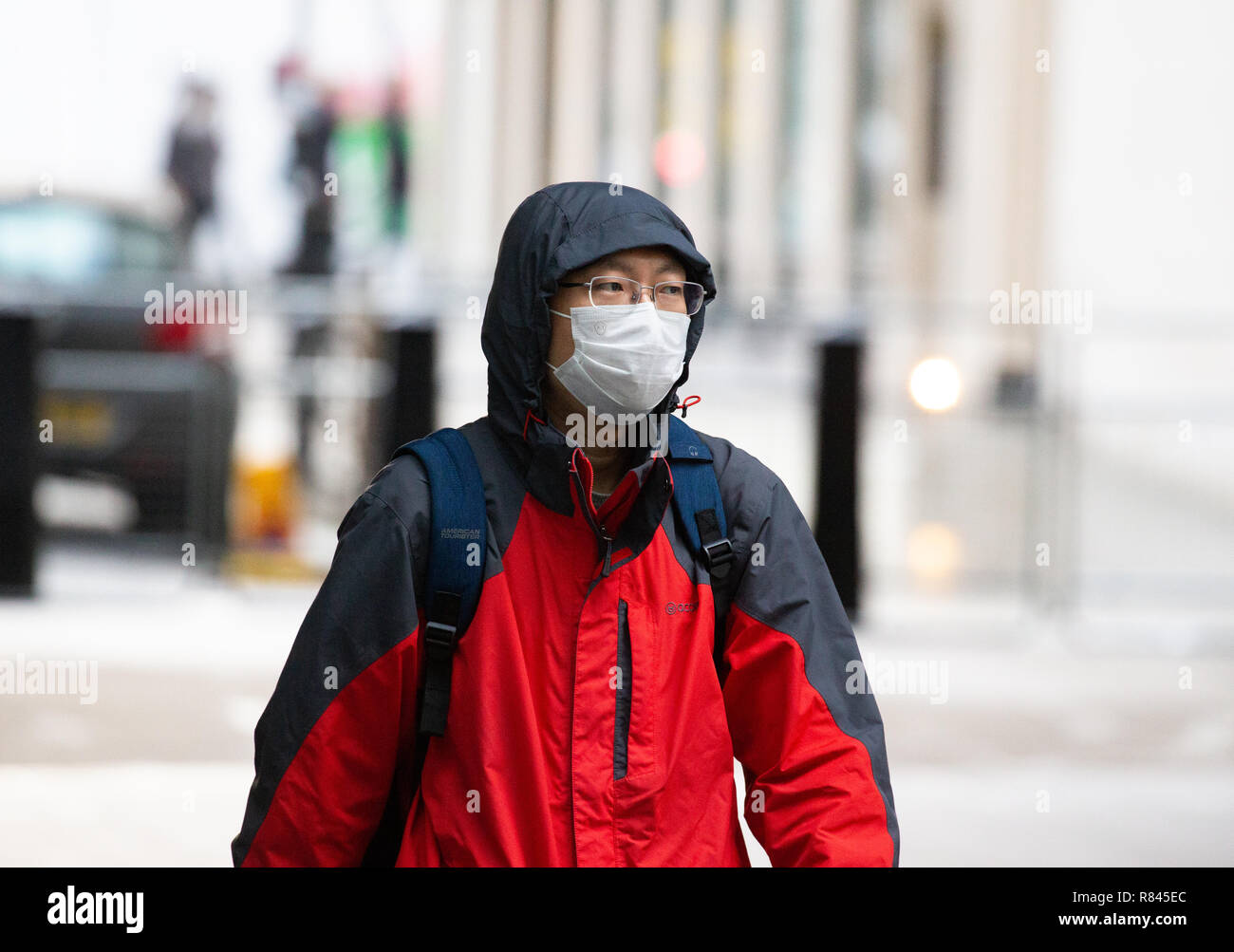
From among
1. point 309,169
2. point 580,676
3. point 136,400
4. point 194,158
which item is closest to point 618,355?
point 580,676

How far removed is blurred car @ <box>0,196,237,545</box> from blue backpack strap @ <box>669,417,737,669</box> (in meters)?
6.07

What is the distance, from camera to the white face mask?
2.77 m

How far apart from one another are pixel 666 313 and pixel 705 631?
0.59 meters

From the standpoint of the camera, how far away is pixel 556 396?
2891 mm

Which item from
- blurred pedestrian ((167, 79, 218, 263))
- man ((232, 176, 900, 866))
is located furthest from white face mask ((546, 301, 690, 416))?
blurred pedestrian ((167, 79, 218, 263))

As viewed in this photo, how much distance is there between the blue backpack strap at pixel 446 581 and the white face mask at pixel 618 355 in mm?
358

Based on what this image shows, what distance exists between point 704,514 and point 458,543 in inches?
16.4

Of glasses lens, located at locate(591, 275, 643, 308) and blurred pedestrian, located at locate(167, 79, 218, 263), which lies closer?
glasses lens, located at locate(591, 275, 643, 308)

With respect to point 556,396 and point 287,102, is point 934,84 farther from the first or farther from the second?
point 556,396

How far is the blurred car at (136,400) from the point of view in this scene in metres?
8.39

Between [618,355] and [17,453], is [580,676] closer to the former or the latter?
[618,355]

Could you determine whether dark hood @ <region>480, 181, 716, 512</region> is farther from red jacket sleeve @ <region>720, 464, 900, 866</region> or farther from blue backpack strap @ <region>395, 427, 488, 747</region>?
red jacket sleeve @ <region>720, 464, 900, 866</region>

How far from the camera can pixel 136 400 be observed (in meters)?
8.63
